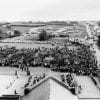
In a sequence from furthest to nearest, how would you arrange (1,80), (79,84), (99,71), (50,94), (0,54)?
(0,54), (99,71), (1,80), (79,84), (50,94)

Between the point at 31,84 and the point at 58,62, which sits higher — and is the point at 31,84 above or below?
above

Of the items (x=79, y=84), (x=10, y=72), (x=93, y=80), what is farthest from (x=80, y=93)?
(x=10, y=72)

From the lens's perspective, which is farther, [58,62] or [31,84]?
[58,62]

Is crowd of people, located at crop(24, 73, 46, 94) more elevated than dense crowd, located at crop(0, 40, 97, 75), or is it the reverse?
crowd of people, located at crop(24, 73, 46, 94)

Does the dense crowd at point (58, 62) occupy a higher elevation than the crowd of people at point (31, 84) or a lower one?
lower

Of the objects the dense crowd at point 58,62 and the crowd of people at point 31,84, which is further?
the dense crowd at point 58,62

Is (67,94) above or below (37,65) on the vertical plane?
above

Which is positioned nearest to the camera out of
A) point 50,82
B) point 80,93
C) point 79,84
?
point 50,82

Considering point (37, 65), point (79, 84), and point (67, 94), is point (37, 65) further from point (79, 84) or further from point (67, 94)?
point (67, 94)

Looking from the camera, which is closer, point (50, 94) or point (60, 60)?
point (50, 94)

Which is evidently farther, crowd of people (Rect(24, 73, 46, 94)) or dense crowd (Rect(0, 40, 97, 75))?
dense crowd (Rect(0, 40, 97, 75))
